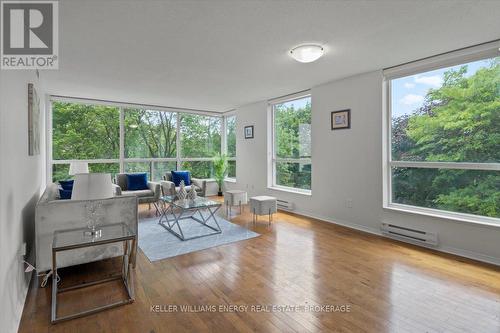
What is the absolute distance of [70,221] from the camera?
238 centimetres

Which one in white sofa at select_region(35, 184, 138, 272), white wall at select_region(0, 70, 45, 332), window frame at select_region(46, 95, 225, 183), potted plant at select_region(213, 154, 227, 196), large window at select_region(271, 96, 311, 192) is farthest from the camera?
potted plant at select_region(213, 154, 227, 196)

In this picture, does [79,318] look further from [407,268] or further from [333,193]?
[333,193]

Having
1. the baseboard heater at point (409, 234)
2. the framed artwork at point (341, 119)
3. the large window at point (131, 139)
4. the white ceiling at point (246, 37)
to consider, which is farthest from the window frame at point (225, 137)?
the baseboard heater at point (409, 234)

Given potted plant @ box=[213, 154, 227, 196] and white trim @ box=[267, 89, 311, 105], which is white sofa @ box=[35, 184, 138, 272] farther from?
potted plant @ box=[213, 154, 227, 196]

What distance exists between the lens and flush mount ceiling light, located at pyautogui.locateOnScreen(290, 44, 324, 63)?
283 cm

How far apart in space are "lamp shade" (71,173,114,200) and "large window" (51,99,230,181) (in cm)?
381

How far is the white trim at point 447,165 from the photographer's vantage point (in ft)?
9.42

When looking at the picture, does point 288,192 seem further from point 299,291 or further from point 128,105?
point 128,105

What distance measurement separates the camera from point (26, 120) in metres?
2.51

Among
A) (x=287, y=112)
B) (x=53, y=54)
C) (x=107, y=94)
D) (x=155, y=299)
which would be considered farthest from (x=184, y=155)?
(x=155, y=299)

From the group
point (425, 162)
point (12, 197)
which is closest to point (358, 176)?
point (425, 162)

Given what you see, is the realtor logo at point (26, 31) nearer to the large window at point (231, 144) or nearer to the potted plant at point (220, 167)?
the potted plant at point (220, 167)

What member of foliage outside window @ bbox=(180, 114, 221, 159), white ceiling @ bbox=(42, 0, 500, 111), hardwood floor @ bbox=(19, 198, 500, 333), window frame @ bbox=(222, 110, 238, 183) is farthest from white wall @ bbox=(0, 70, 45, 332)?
window frame @ bbox=(222, 110, 238, 183)

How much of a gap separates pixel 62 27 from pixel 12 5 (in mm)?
425
